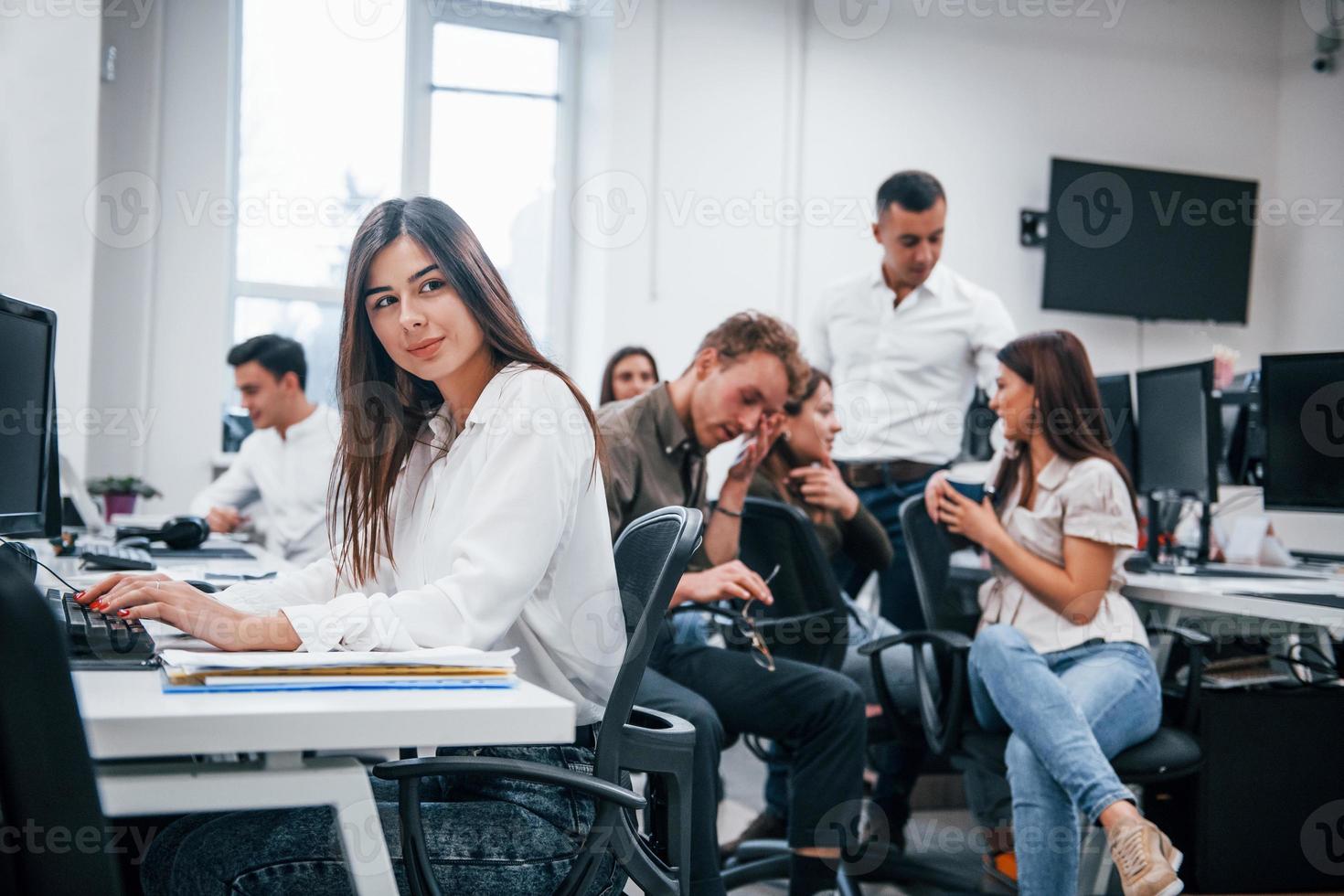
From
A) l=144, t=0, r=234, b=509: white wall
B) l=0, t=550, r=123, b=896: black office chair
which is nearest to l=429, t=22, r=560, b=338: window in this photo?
l=144, t=0, r=234, b=509: white wall

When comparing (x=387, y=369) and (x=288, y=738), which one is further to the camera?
Answer: (x=387, y=369)

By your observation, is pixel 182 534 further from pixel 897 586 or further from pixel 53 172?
pixel 897 586

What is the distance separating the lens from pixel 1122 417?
11.1ft

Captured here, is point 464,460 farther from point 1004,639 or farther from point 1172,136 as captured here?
point 1172,136

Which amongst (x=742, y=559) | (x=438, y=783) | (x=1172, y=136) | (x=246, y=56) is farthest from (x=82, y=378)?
(x=1172, y=136)

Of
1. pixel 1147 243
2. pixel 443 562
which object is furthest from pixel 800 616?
pixel 1147 243

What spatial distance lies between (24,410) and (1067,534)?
6.21 feet

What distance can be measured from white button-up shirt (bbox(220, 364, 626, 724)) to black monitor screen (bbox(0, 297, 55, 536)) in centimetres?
40

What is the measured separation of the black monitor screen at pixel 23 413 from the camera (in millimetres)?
1573

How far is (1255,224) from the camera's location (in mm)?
5707

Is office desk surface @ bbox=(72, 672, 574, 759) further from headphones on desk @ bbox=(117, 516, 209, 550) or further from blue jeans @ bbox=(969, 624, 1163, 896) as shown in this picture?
headphones on desk @ bbox=(117, 516, 209, 550)

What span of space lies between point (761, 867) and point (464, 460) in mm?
1543

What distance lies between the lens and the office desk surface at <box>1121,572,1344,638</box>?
2.20 metres

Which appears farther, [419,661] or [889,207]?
[889,207]
